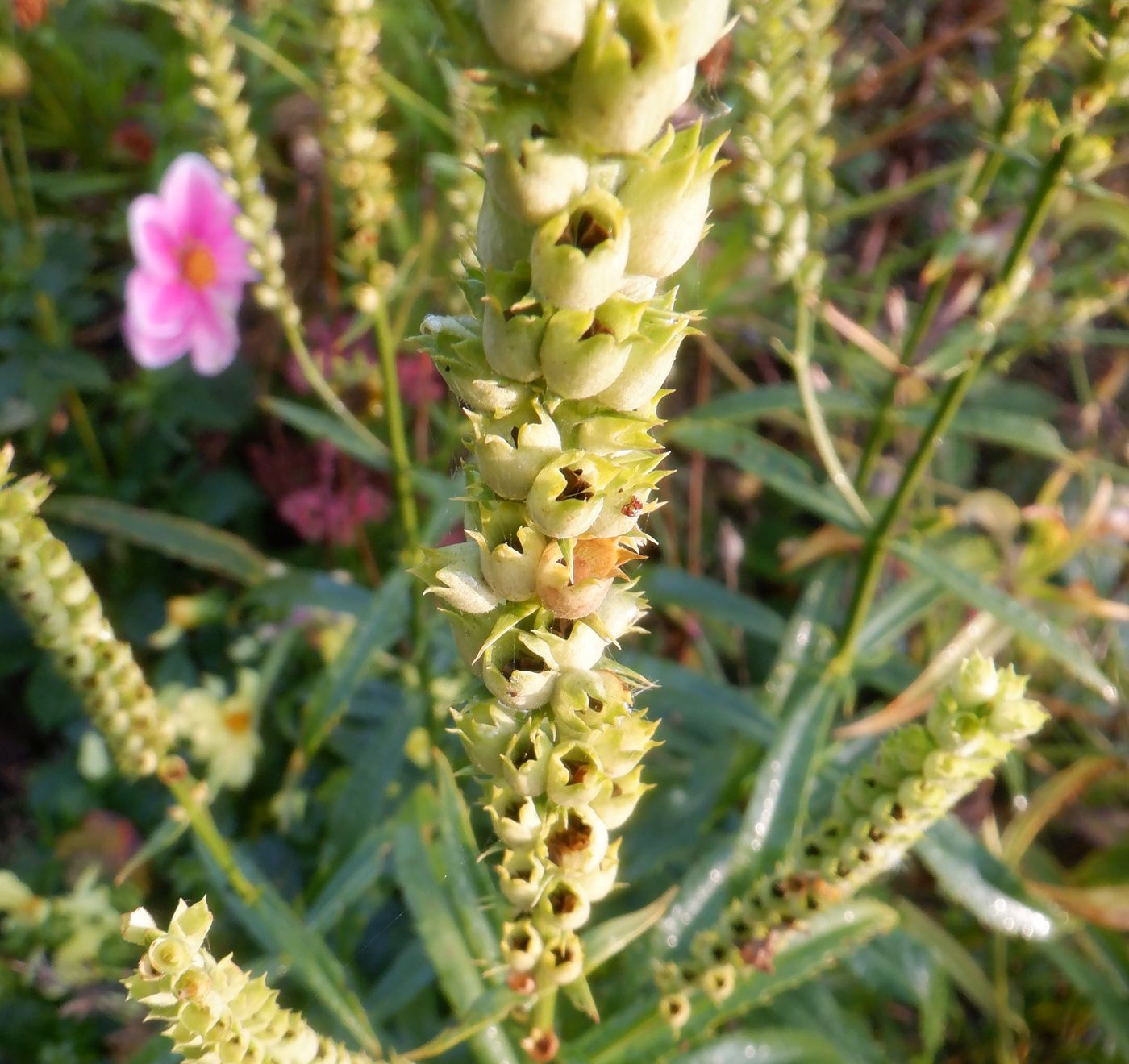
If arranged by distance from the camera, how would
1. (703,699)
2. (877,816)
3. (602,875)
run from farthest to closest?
1. (703,699)
2. (877,816)
3. (602,875)

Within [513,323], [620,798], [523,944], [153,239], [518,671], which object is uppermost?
[513,323]

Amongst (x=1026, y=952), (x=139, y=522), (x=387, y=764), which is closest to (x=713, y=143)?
(x=387, y=764)

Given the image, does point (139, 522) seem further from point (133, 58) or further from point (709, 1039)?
point (709, 1039)

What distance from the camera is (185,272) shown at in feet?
7.45

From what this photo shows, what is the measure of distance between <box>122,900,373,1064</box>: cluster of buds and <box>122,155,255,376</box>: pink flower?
178 cm

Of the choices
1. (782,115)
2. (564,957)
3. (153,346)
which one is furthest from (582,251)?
(153,346)

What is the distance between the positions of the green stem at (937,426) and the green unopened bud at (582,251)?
1.11 meters

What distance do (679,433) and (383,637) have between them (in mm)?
706

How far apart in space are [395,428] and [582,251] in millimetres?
1156

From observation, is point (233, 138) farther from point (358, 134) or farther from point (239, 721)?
point (239, 721)

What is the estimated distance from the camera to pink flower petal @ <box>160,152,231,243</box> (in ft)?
7.29

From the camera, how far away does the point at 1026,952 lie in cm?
246

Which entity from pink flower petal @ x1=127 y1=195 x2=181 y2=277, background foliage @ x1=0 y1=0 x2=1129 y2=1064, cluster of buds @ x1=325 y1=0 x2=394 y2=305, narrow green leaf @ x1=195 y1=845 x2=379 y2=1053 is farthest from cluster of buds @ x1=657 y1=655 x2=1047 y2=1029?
pink flower petal @ x1=127 y1=195 x2=181 y2=277

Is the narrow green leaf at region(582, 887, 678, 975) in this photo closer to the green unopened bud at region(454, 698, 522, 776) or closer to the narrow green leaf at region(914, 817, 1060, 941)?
the green unopened bud at region(454, 698, 522, 776)
